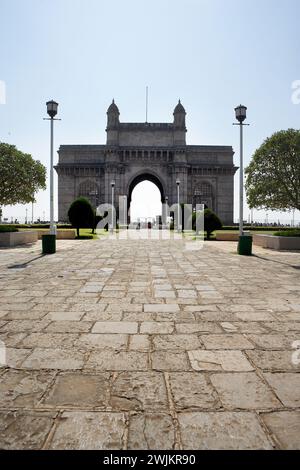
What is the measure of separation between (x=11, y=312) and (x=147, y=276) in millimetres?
4157

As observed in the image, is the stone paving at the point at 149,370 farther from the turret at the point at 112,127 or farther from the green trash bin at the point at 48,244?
the turret at the point at 112,127

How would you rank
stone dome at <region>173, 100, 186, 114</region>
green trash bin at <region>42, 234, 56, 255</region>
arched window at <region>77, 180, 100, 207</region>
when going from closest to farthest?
green trash bin at <region>42, 234, 56, 255</region> → stone dome at <region>173, 100, 186, 114</region> → arched window at <region>77, 180, 100, 207</region>

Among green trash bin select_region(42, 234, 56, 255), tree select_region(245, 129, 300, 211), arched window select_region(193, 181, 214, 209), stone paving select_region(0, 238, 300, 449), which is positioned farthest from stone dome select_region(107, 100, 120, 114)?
stone paving select_region(0, 238, 300, 449)

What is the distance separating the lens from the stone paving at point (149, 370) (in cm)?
223

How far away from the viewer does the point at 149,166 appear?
59.8m

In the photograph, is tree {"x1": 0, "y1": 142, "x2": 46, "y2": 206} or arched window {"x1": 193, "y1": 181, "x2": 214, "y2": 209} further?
arched window {"x1": 193, "y1": 181, "x2": 214, "y2": 209}

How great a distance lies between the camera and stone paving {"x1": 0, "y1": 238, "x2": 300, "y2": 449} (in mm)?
2230

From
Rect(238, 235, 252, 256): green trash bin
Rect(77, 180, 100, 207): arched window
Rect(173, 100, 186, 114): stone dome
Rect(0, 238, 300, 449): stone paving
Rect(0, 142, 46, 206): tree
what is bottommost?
Rect(0, 238, 300, 449): stone paving

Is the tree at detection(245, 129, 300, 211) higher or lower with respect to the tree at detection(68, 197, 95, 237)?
higher

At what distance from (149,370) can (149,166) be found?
2290 inches

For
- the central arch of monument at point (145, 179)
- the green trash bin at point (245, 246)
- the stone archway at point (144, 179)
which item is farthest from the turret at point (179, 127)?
the green trash bin at point (245, 246)

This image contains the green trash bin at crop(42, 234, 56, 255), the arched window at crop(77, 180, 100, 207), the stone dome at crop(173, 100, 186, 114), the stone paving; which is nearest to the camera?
the stone paving

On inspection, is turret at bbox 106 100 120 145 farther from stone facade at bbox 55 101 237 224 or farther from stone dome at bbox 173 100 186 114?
stone dome at bbox 173 100 186 114
